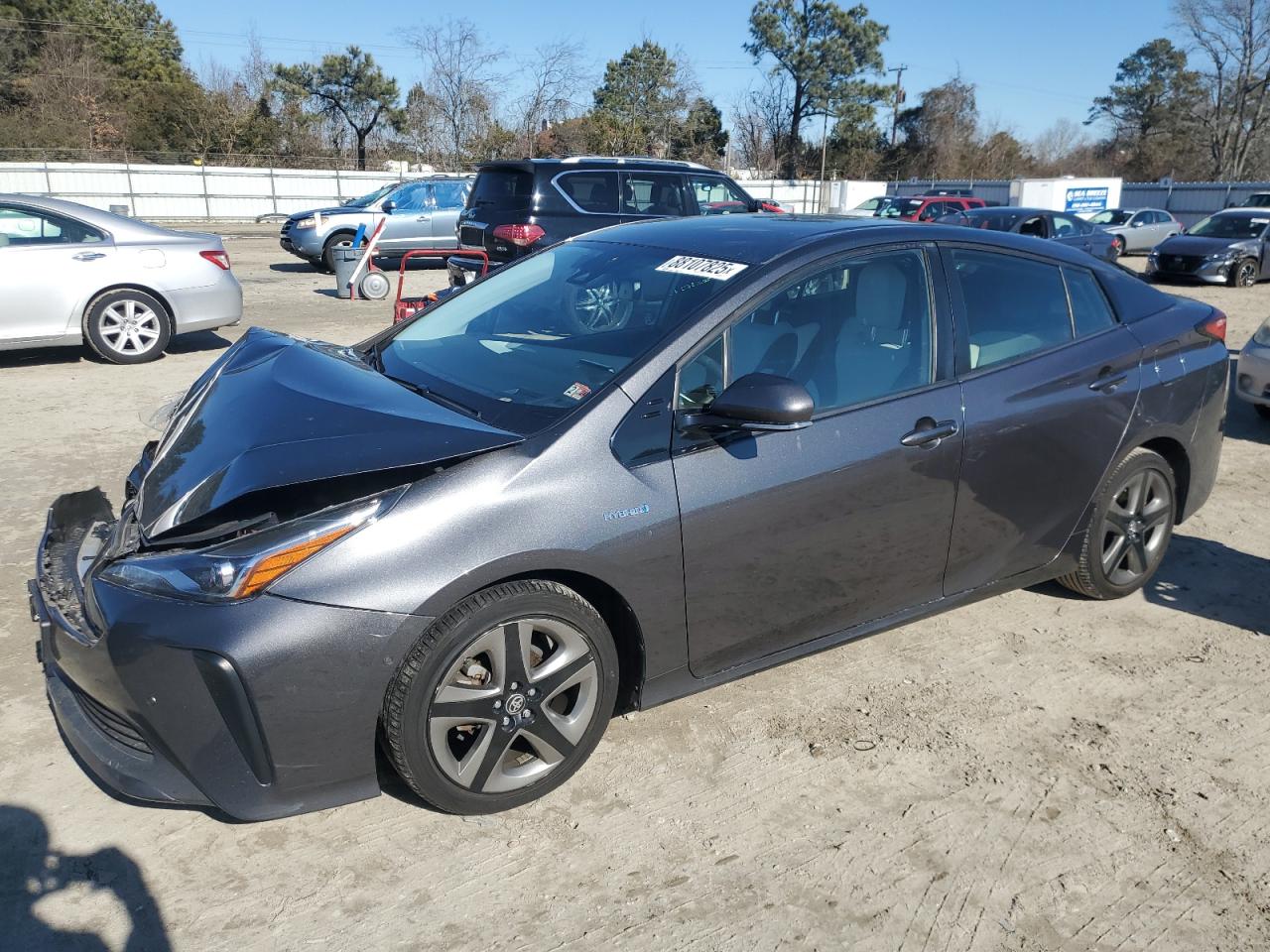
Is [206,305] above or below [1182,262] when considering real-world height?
below

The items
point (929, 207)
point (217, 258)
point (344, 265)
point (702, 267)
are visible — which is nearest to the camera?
point (702, 267)

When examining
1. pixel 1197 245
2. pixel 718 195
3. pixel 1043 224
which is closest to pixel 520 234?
pixel 718 195

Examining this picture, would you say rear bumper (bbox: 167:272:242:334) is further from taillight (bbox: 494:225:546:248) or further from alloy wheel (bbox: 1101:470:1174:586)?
alloy wheel (bbox: 1101:470:1174:586)

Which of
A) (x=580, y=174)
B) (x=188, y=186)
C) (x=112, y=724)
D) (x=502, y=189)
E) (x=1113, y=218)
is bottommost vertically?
(x=112, y=724)

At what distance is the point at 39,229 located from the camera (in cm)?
845

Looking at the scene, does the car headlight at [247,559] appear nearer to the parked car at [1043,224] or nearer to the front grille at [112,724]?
the front grille at [112,724]

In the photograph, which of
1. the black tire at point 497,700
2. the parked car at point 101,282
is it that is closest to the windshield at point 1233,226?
the parked car at point 101,282

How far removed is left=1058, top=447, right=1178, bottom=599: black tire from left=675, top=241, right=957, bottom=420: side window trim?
1.11 metres

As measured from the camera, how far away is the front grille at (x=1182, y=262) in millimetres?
18719

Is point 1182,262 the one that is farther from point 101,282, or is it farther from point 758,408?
point 758,408

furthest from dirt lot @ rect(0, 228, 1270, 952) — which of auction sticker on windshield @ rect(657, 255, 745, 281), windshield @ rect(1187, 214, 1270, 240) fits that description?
windshield @ rect(1187, 214, 1270, 240)

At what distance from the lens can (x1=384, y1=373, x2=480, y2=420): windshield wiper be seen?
308 cm

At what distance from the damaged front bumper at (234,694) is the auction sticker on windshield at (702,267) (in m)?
1.57

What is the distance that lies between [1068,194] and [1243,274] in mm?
18125
